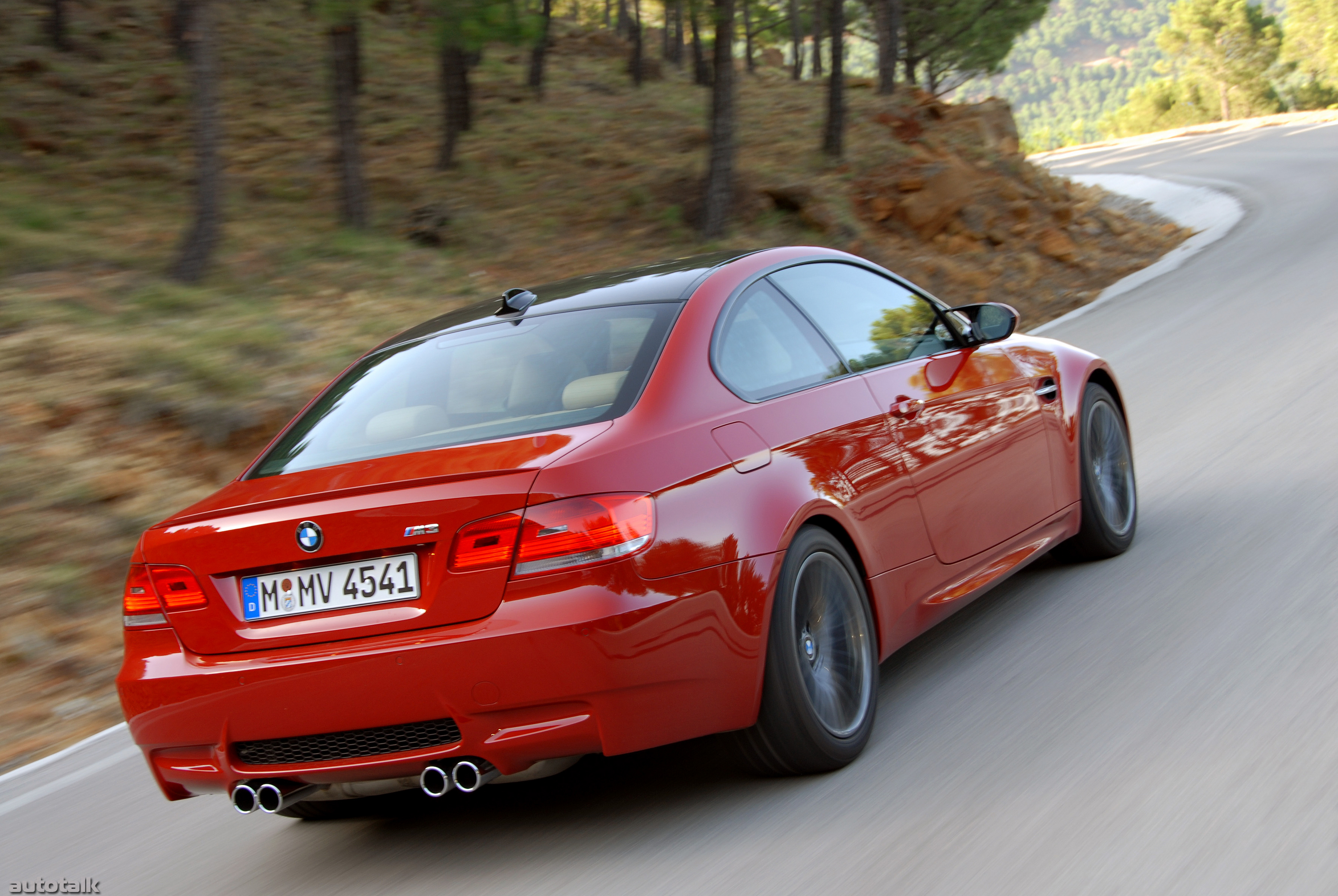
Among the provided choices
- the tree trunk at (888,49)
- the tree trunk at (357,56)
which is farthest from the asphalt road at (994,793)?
the tree trunk at (888,49)

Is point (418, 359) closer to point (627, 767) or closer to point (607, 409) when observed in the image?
point (607, 409)

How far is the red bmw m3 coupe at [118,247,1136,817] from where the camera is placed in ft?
10.8

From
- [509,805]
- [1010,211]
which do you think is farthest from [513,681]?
[1010,211]

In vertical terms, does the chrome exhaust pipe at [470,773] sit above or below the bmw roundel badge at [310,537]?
below

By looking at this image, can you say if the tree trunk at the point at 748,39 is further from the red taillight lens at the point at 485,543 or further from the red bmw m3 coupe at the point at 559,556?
the red taillight lens at the point at 485,543

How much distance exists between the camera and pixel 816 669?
12.8 ft

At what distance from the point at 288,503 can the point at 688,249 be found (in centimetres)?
1528

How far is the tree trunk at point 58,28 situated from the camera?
81.4 feet

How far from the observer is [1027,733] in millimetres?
3986

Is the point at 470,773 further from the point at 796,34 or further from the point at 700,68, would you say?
the point at 796,34

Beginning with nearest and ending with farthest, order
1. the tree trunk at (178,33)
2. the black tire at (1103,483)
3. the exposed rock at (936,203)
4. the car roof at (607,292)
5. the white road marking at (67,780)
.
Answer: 1. the car roof at (607,292)
2. the white road marking at (67,780)
3. the black tire at (1103,483)
4. the exposed rock at (936,203)
5. the tree trunk at (178,33)

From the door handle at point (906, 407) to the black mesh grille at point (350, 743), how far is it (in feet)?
6.30

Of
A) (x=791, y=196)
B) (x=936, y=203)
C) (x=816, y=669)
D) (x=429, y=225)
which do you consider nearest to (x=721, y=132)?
(x=791, y=196)

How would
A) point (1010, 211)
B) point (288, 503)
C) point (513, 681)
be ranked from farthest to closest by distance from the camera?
point (1010, 211) < point (288, 503) < point (513, 681)
